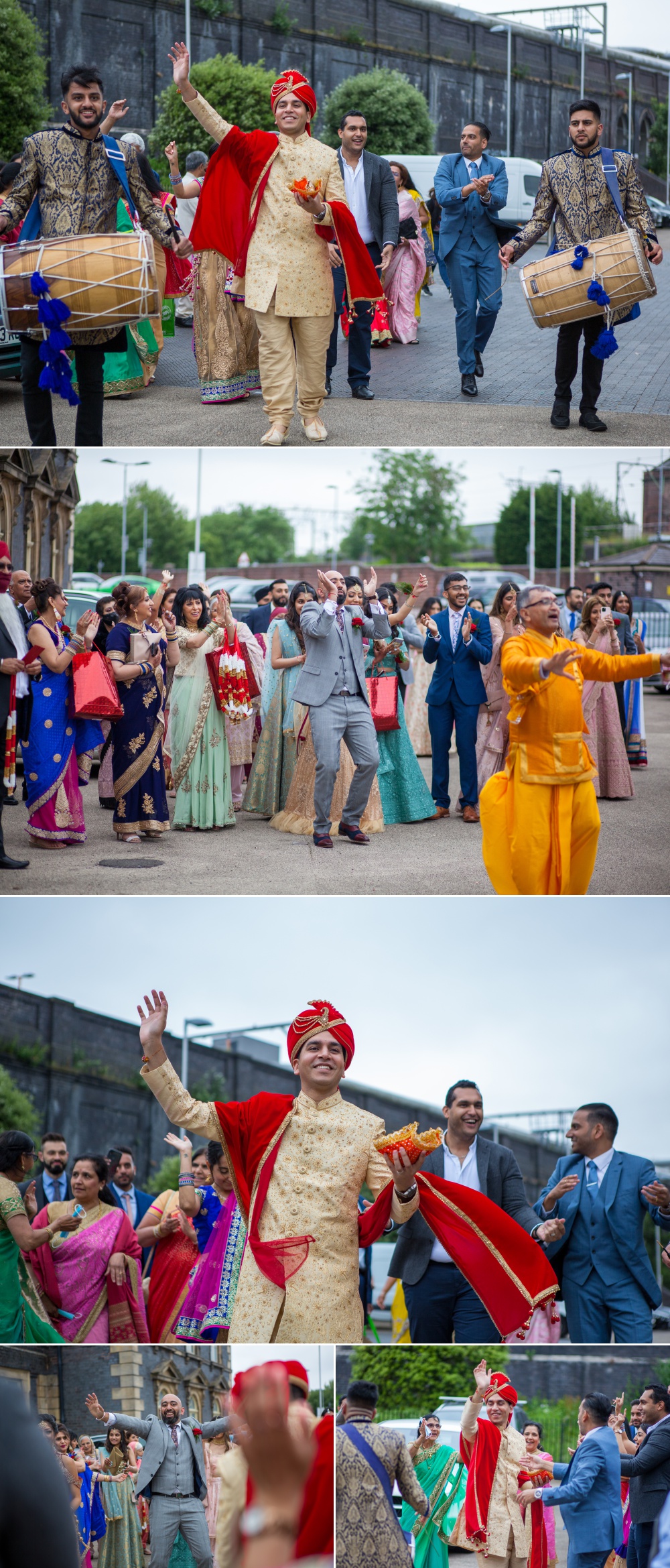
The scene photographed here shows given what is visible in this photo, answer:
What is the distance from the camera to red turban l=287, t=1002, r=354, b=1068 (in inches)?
178

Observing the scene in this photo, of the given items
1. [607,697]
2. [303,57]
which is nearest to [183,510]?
[303,57]

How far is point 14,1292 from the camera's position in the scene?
5562mm

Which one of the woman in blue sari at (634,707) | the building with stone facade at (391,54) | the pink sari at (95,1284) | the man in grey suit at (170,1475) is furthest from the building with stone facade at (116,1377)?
the building with stone facade at (391,54)

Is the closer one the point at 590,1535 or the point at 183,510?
the point at 590,1535

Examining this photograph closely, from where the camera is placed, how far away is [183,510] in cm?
5125

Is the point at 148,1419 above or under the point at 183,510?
under

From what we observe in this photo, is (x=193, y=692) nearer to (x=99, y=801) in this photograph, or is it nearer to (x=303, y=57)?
(x=99, y=801)

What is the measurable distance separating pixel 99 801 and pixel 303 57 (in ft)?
98.3

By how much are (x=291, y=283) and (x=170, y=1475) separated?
5.81 meters

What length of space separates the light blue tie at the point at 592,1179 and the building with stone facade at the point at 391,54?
84.0ft

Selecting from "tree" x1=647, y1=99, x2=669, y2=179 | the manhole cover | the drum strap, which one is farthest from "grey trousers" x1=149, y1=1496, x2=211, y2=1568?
"tree" x1=647, y1=99, x2=669, y2=179

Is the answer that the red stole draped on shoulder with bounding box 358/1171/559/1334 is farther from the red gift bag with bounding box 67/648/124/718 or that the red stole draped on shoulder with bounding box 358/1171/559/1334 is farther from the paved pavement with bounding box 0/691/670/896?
the red gift bag with bounding box 67/648/124/718

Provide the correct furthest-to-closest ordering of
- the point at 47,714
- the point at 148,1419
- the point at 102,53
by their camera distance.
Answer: the point at 102,53
the point at 47,714
the point at 148,1419

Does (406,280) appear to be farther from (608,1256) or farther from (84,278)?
(608,1256)
